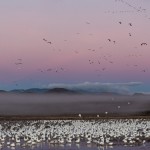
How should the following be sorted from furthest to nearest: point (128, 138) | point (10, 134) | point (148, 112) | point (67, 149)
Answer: point (148, 112) < point (10, 134) < point (128, 138) < point (67, 149)

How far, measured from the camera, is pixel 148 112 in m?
A: 82.3

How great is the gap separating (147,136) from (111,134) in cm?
242

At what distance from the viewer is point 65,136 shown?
37312 millimetres

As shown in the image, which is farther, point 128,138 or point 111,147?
point 128,138

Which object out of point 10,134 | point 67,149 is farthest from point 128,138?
point 10,134

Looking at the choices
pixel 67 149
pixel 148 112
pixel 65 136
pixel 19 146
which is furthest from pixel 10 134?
pixel 148 112

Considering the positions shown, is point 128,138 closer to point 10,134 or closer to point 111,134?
point 111,134

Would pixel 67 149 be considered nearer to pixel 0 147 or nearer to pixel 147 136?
pixel 0 147

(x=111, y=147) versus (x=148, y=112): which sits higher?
(x=148, y=112)

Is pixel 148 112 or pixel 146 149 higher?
pixel 148 112

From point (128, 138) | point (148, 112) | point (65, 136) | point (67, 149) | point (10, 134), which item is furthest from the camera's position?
A: point (148, 112)

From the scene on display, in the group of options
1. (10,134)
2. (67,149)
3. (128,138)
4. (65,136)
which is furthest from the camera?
(10,134)

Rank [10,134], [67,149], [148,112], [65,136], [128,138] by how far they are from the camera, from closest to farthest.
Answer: [67,149] < [128,138] < [65,136] < [10,134] < [148,112]

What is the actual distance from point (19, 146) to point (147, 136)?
31.6 feet
